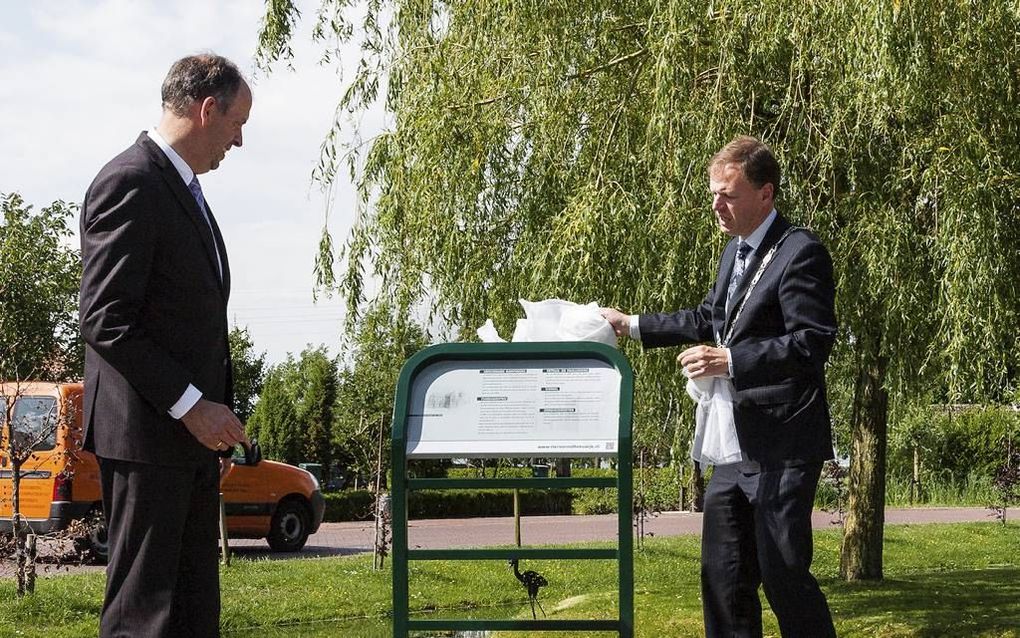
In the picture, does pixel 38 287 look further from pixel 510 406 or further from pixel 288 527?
pixel 510 406

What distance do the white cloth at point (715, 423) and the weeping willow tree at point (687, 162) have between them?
3.38 m

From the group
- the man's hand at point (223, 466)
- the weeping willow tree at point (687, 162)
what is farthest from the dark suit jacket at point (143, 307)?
the weeping willow tree at point (687, 162)

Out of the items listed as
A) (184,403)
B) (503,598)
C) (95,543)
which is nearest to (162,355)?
(184,403)

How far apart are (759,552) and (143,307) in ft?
6.75

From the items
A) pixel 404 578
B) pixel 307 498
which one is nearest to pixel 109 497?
pixel 404 578

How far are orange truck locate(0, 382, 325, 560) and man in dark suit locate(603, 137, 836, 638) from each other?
5226 mm

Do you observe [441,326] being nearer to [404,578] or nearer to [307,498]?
[404,578]

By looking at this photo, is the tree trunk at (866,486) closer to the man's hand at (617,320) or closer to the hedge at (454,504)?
the man's hand at (617,320)

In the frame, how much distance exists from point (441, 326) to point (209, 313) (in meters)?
6.49

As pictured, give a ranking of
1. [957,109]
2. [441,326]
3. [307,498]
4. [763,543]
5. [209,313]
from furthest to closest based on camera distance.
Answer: [307,498], [441,326], [957,109], [763,543], [209,313]

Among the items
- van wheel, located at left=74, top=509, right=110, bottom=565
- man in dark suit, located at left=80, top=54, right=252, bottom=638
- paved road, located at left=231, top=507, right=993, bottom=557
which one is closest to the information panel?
man in dark suit, located at left=80, top=54, right=252, bottom=638

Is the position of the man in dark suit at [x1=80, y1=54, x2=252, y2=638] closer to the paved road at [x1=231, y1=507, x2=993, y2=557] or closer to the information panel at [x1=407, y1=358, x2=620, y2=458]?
the information panel at [x1=407, y1=358, x2=620, y2=458]

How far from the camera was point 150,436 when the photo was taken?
349cm

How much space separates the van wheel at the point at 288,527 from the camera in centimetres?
1709
